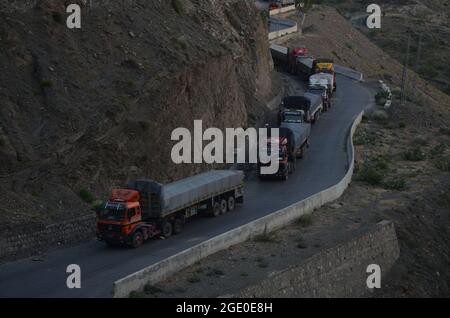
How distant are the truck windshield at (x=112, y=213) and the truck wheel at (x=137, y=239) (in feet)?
3.01

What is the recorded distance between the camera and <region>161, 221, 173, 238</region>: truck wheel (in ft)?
120

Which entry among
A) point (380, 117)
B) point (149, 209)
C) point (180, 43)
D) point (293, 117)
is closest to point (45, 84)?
point (149, 209)

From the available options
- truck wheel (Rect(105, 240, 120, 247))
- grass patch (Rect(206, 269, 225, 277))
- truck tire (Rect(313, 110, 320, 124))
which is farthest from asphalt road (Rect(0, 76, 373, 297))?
truck tire (Rect(313, 110, 320, 124))

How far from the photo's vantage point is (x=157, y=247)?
116 feet

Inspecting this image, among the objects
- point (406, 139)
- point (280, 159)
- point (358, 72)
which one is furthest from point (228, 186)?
point (358, 72)

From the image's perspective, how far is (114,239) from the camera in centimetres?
3484

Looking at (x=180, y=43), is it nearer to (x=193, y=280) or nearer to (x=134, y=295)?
(x=193, y=280)

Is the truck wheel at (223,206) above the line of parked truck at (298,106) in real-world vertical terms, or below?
below

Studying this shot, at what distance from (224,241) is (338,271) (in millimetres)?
4593

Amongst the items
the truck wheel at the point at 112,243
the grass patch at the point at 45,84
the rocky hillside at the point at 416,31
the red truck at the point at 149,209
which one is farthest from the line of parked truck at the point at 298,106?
the rocky hillside at the point at 416,31

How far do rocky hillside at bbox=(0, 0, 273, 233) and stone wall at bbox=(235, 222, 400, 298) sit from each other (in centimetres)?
968

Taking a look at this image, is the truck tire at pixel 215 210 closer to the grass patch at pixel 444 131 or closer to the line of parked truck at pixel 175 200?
the line of parked truck at pixel 175 200

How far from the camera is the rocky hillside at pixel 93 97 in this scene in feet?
122
